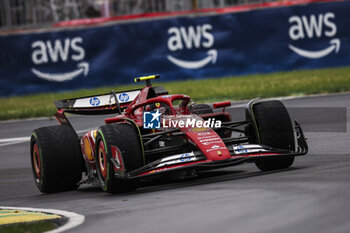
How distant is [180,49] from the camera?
80.3 ft

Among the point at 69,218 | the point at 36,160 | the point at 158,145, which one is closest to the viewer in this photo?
the point at 69,218

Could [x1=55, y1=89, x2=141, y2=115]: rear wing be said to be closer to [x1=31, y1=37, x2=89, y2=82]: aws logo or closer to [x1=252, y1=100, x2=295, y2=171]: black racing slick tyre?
[x1=252, y1=100, x2=295, y2=171]: black racing slick tyre

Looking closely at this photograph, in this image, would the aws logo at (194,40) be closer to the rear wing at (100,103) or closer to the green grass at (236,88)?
the green grass at (236,88)

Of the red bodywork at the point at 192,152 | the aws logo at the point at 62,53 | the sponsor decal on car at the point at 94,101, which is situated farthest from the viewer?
the aws logo at the point at 62,53

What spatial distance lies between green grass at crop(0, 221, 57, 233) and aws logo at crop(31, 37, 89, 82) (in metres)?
17.4

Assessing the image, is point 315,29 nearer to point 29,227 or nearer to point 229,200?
point 229,200

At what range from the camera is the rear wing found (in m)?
11.7

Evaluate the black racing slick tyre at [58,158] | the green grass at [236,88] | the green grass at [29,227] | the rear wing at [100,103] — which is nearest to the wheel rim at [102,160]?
the black racing slick tyre at [58,158]

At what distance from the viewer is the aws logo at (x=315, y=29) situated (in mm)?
23500

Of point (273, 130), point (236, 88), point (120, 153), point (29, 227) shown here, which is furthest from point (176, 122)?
point (236, 88)

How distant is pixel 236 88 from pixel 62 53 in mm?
5878

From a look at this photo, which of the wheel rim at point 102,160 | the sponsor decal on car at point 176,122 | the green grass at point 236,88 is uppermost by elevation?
the sponsor decal on car at point 176,122

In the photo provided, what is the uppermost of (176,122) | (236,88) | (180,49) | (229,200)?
(180,49)

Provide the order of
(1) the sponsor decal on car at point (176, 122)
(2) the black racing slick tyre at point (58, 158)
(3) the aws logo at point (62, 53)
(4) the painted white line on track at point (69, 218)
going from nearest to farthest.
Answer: (4) the painted white line on track at point (69, 218)
(1) the sponsor decal on car at point (176, 122)
(2) the black racing slick tyre at point (58, 158)
(3) the aws logo at point (62, 53)
